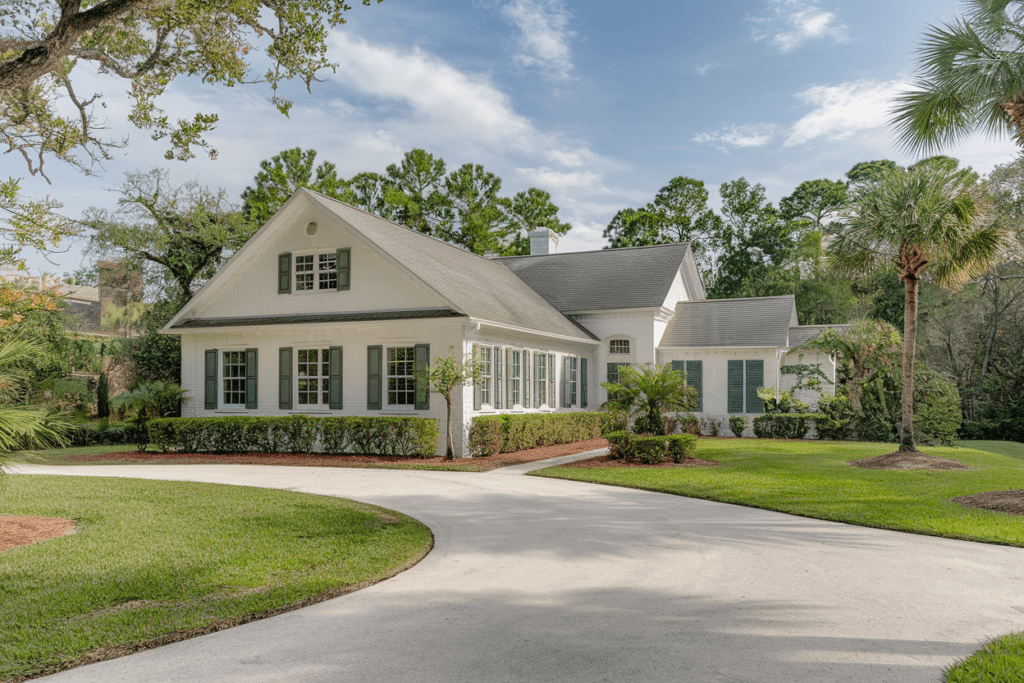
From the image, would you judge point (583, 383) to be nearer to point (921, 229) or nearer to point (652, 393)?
point (652, 393)

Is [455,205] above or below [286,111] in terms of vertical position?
above

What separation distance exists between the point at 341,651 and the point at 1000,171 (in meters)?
35.0

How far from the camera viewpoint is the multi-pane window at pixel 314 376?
18.4 m

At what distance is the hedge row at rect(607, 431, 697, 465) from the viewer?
1483cm

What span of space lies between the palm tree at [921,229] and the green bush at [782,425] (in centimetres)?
658

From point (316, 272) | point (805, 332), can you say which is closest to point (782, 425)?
point (805, 332)

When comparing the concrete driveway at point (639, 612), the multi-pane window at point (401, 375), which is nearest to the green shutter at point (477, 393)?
the multi-pane window at point (401, 375)

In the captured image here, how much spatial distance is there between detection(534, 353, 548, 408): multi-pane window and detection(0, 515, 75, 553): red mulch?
13.8 metres

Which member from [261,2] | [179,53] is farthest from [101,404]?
[261,2]

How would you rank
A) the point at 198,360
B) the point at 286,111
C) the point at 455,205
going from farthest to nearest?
1. the point at 455,205
2. the point at 198,360
3. the point at 286,111

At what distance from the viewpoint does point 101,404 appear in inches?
986

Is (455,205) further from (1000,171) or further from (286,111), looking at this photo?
(286,111)

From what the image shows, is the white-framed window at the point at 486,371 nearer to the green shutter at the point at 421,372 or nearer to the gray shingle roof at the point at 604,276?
the green shutter at the point at 421,372

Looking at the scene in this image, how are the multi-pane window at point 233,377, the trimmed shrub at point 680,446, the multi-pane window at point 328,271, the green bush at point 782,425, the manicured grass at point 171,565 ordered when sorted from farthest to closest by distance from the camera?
the green bush at point 782,425 < the multi-pane window at point 233,377 < the multi-pane window at point 328,271 < the trimmed shrub at point 680,446 < the manicured grass at point 171,565
